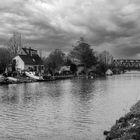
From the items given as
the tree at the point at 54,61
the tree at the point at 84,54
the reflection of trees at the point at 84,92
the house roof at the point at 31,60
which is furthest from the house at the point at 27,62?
the reflection of trees at the point at 84,92

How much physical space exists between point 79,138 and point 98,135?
150 cm

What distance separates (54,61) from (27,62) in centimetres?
1913

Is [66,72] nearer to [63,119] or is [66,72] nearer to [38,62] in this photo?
[38,62]

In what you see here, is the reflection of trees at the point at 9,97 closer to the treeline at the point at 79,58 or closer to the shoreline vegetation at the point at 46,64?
the shoreline vegetation at the point at 46,64

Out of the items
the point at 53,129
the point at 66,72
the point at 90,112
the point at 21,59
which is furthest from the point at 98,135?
the point at 66,72

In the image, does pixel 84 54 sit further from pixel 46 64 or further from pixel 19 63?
pixel 19 63

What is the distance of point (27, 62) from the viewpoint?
12175cm

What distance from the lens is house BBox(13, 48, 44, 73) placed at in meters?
119

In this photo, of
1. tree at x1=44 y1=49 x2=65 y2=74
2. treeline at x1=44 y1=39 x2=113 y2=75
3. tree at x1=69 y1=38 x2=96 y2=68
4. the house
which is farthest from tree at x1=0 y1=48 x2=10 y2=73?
tree at x1=69 y1=38 x2=96 y2=68

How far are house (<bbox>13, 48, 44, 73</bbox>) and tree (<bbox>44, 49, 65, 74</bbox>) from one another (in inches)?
154

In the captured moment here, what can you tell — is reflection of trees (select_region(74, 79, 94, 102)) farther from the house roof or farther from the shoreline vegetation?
the house roof

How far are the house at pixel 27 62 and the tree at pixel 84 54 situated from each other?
84.8ft

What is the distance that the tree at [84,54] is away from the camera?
150 m

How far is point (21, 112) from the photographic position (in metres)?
29.4
